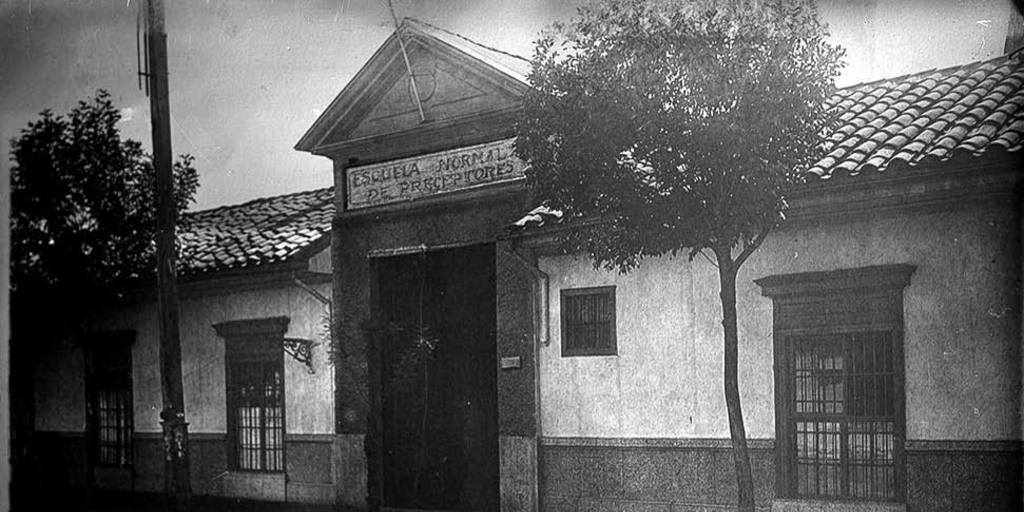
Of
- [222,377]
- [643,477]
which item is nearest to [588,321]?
[643,477]

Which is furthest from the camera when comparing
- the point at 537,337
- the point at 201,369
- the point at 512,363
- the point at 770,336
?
the point at 201,369

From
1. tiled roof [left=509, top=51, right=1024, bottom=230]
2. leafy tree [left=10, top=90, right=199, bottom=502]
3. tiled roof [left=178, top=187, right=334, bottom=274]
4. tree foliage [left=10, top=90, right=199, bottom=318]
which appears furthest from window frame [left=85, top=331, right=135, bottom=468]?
tiled roof [left=509, top=51, right=1024, bottom=230]

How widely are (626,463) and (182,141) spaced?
544 centimetres

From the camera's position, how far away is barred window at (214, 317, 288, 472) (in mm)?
12414

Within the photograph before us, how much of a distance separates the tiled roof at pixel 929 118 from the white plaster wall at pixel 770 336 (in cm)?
52

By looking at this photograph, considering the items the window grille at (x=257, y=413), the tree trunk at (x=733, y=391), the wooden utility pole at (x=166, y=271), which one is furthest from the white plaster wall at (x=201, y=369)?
the tree trunk at (x=733, y=391)

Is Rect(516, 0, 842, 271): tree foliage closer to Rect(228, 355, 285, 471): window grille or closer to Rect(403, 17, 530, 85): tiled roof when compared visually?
Rect(403, 17, 530, 85): tiled roof

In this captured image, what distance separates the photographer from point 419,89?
11.1 m

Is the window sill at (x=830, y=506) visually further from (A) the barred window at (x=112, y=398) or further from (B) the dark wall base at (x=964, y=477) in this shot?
(A) the barred window at (x=112, y=398)

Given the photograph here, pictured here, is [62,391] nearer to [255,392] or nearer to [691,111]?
[255,392]

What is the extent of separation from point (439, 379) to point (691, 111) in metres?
5.12

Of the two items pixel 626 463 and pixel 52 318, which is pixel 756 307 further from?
pixel 52 318

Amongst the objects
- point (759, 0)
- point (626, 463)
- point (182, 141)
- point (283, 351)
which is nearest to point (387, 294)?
point (283, 351)

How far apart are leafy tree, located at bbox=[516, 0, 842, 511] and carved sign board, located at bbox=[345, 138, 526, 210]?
2.79m
